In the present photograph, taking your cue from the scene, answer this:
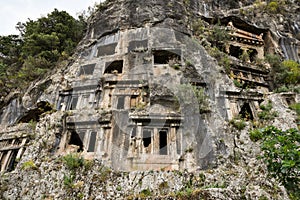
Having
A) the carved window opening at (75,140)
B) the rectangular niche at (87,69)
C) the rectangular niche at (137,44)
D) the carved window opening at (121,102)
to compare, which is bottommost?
the carved window opening at (75,140)

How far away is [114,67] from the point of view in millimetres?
18781

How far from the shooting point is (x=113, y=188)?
10891mm

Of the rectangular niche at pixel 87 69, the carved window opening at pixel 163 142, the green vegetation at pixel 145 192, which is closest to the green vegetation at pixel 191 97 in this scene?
the carved window opening at pixel 163 142

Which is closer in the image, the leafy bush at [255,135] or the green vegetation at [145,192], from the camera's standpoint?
the green vegetation at [145,192]

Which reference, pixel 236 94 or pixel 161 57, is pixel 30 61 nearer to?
pixel 161 57

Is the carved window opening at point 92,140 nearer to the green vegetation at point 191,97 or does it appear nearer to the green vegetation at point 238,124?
the green vegetation at point 191,97

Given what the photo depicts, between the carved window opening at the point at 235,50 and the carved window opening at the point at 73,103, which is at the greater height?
the carved window opening at the point at 235,50

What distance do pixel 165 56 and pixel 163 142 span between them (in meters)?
7.54

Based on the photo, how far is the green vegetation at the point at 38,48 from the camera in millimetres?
20922

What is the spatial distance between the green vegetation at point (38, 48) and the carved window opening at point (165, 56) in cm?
835

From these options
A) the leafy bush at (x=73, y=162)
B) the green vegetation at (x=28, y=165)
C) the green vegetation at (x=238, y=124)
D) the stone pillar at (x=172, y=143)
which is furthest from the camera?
the green vegetation at (x=238, y=124)

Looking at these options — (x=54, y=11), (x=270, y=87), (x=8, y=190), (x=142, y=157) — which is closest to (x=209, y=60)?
(x=270, y=87)

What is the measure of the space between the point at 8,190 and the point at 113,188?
5653 millimetres

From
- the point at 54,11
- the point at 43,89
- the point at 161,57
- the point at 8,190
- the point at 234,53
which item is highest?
the point at 54,11
